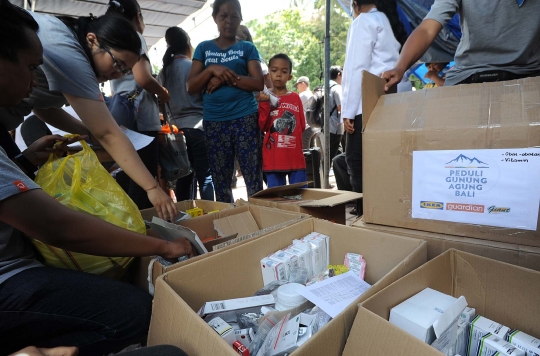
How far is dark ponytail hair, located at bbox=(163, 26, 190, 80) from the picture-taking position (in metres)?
2.40

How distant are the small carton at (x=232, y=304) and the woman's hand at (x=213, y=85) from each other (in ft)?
5.01

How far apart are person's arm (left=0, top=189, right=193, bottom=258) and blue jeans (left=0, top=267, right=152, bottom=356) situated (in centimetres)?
13

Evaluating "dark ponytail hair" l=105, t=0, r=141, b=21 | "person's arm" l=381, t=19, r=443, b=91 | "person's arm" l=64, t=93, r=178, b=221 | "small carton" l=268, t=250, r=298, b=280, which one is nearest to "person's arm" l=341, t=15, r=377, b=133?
"person's arm" l=381, t=19, r=443, b=91

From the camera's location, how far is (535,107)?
785 mm

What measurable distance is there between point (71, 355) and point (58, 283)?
243mm

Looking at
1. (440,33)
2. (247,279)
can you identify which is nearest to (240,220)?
(247,279)

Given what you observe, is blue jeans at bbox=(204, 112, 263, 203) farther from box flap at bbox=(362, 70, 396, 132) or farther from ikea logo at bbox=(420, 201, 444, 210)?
ikea logo at bbox=(420, 201, 444, 210)

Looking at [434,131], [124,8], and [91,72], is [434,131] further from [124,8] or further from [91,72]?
[124,8]

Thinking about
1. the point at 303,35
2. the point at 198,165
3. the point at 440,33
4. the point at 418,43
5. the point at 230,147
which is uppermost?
the point at 303,35

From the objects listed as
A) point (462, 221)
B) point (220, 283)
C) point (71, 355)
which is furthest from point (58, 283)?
point (462, 221)

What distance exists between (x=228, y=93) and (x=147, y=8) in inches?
81.6

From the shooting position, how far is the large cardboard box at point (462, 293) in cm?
58

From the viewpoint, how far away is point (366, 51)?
1.71 meters

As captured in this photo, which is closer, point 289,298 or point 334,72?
point 289,298
